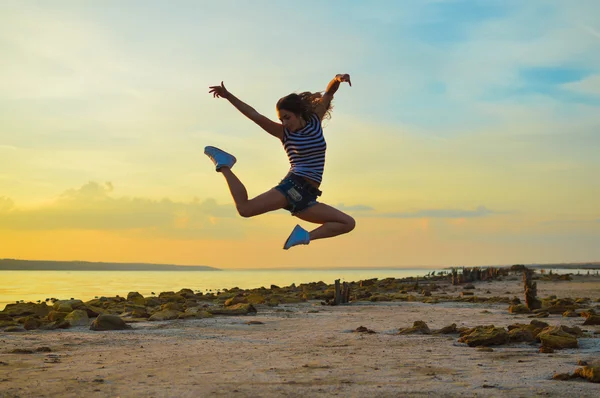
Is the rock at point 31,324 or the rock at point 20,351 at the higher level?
the rock at point 31,324

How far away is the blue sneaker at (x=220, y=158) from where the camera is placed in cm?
722

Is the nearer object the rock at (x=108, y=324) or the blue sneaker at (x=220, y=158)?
the blue sneaker at (x=220, y=158)

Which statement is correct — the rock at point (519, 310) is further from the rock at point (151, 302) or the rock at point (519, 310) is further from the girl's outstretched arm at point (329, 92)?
the rock at point (151, 302)

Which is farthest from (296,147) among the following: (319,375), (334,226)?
(319,375)

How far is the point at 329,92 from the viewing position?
790cm

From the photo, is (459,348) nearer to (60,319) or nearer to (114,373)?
(114,373)

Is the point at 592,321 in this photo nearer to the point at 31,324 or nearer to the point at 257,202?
the point at 257,202

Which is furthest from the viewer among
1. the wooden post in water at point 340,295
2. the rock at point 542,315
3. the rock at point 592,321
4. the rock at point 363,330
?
the wooden post in water at point 340,295

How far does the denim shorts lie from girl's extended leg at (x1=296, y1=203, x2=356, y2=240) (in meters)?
0.15

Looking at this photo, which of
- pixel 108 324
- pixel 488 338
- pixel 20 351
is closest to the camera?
pixel 20 351

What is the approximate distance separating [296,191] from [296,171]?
0.79 ft

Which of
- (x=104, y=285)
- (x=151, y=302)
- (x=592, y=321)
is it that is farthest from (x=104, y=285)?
(x=592, y=321)

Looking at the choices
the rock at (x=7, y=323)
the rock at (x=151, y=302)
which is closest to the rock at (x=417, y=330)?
the rock at (x=7, y=323)

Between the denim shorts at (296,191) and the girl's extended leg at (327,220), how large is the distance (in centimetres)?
15
